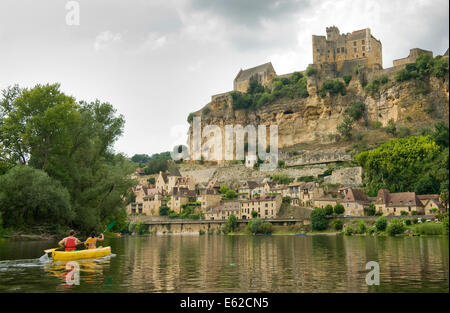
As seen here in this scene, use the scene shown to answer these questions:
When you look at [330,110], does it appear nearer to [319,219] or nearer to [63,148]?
[319,219]

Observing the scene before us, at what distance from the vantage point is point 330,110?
90.4 m

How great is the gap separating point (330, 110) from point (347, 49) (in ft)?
45.9

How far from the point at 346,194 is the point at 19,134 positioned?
45.0m

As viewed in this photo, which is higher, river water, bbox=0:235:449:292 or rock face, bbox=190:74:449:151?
rock face, bbox=190:74:449:151

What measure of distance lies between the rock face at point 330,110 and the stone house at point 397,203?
19.4 m

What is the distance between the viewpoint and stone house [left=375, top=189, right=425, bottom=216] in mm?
55469

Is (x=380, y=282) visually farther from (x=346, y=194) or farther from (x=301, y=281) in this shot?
(x=346, y=194)

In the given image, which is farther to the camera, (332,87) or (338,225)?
(332,87)

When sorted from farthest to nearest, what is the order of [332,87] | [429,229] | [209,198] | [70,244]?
[332,87], [209,198], [429,229], [70,244]

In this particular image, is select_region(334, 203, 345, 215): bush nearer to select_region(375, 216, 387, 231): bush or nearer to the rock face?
select_region(375, 216, 387, 231): bush

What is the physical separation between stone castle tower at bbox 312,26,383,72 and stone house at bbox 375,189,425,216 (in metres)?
37.5

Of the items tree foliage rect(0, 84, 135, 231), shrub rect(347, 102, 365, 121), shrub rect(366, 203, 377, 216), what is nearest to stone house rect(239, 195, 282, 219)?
shrub rect(366, 203, 377, 216)

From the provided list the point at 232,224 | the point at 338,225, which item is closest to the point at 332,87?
the point at 232,224
